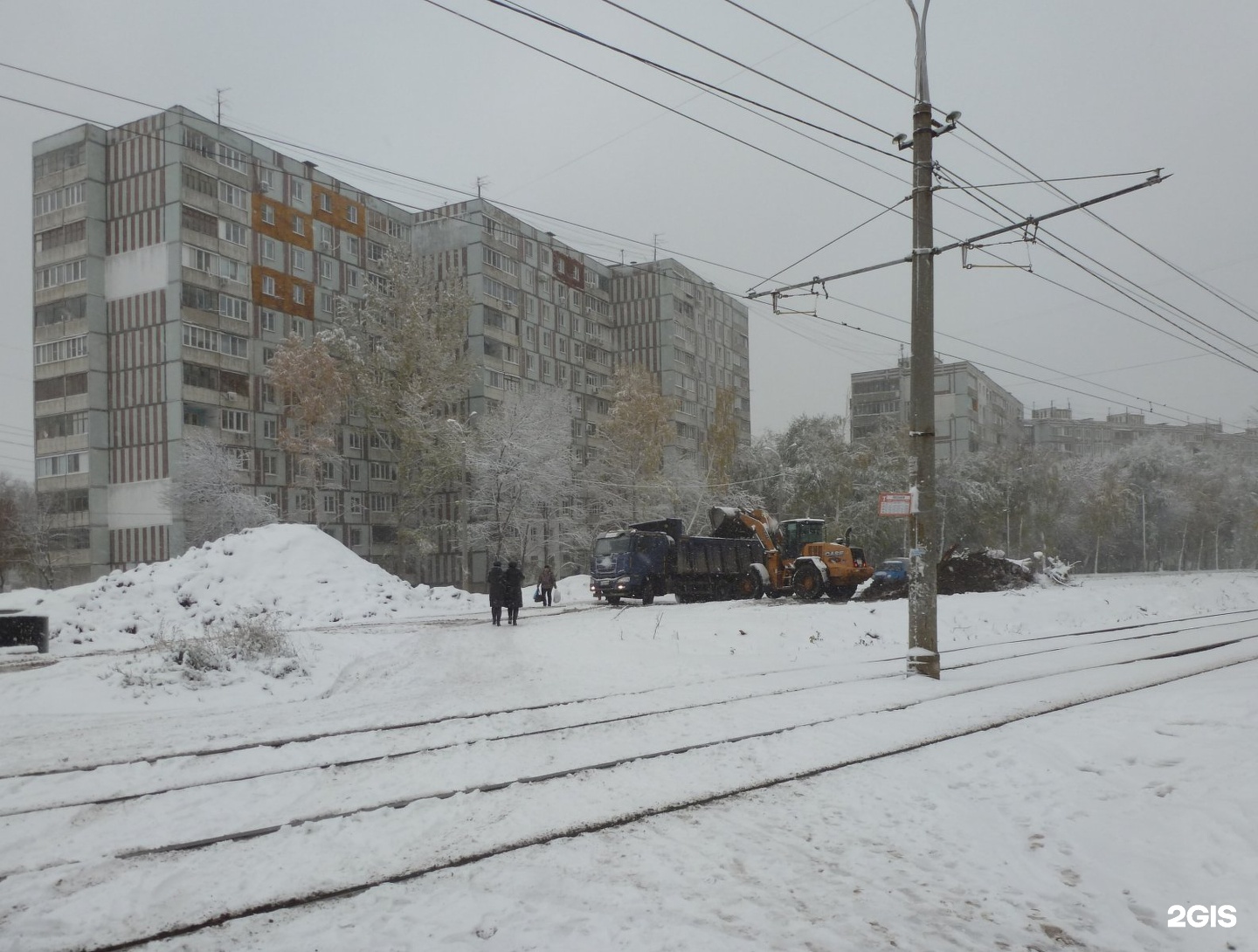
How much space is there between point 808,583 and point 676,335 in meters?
54.7

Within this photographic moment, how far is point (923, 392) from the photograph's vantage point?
12.3m

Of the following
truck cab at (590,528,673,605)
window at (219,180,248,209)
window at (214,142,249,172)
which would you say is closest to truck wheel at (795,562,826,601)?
truck cab at (590,528,673,605)

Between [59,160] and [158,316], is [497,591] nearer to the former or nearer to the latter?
[158,316]

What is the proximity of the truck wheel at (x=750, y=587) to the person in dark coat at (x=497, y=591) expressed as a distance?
12.8 m

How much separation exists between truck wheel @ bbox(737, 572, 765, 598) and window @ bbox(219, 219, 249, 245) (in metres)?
38.1

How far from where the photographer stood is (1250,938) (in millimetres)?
4184

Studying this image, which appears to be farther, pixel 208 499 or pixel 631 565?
pixel 208 499

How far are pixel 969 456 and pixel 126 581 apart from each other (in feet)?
189

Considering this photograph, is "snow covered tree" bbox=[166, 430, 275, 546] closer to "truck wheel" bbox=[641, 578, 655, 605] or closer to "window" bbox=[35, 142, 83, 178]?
"window" bbox=[35, 142, 83, 178]

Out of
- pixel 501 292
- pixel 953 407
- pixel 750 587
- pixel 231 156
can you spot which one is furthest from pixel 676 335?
pixel 750 587

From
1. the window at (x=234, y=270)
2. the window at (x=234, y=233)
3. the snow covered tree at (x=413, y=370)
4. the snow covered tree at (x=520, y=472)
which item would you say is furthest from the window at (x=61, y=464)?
the snow covered tree at (x=520, y=472)

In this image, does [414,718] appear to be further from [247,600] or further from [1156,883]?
[247,600]

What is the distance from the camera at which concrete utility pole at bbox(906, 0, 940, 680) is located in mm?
12258

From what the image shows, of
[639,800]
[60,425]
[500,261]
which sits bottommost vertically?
[639,800]
